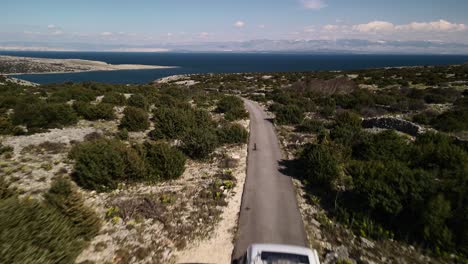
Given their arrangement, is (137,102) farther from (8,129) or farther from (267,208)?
(267,208)

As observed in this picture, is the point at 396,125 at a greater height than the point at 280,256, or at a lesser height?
greater

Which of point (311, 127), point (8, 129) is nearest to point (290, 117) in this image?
point (311, 127)

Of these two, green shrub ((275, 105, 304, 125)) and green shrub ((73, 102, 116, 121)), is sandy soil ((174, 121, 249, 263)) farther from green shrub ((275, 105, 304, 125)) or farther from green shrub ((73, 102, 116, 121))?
green shrub ((73, 102, 116, 121))

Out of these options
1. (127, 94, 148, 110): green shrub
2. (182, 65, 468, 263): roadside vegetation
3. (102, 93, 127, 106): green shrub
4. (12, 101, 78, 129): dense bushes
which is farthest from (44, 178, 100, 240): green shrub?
(102, 93, 127, 106): green shrub

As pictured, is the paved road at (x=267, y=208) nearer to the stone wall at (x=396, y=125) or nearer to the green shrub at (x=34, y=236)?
the green shrub at (x=34, y=236)

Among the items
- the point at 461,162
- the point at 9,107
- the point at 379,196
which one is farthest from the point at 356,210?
the point at 9,107

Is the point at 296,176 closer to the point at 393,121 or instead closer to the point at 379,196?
the point at 379,196

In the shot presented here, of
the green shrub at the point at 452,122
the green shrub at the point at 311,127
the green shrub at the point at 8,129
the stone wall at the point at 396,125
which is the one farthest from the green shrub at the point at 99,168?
the green shrub at the point at 452,122
